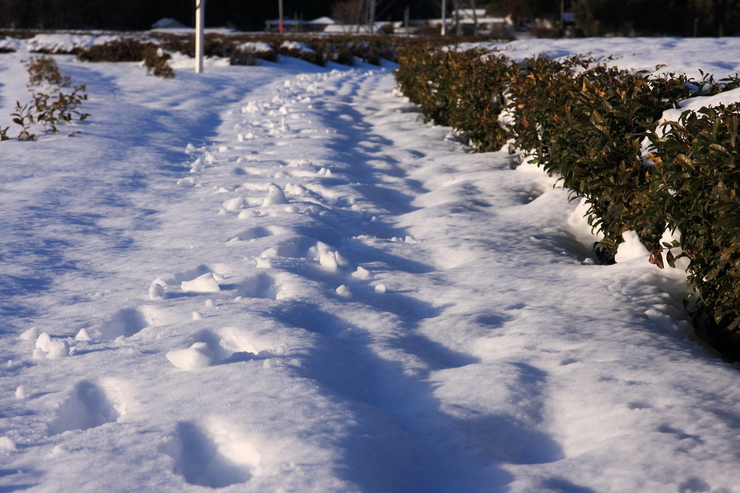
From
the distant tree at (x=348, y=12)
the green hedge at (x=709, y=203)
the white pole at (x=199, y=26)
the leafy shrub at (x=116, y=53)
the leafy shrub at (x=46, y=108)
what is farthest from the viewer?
the distant tree at (x=348, y=12)

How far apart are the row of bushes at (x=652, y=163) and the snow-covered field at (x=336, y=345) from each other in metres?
0.21

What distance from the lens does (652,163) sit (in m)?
3.23

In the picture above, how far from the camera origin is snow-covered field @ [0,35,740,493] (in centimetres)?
171

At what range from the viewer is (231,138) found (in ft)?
24.6

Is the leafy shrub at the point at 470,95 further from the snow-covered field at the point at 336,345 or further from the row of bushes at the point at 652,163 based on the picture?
the snow-covered field at the point at 336,345

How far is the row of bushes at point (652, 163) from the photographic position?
2332 millimetres

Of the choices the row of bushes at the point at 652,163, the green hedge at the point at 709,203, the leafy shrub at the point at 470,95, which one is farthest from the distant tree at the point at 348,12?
the green hedge at the point at 709,203

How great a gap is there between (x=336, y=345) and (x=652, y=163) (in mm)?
2192

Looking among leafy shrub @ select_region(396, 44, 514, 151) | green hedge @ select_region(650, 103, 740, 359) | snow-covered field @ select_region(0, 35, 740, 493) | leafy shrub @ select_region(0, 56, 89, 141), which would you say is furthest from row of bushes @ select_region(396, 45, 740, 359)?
leafy shrub @ select_region(0, 56, 89, 141)

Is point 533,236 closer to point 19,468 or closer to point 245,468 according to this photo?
point 245,468

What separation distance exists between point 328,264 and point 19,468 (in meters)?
1.94

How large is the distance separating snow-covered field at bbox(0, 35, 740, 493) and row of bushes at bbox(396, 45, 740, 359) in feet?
0.71

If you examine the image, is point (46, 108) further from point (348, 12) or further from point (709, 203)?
point (348, 12)

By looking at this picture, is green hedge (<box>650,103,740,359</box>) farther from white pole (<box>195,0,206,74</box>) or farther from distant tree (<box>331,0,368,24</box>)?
distant tree (<box>331,0,368,24</box>)
